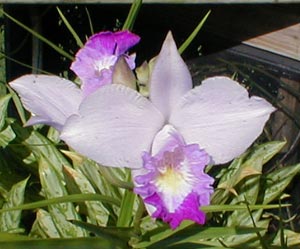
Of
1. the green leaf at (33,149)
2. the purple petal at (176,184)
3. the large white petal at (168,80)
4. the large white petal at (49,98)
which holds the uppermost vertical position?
the large white petal at (168,80)

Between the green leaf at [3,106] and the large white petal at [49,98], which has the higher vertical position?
the large white petal at [49,98]

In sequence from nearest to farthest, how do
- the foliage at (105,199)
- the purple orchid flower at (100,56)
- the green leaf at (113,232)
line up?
the purple orchid flower at (100,56) → the green leaf at (113,232) → the foliage at (105,199)

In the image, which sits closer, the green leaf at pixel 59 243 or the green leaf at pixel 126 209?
the green leaf at pixel 59 243

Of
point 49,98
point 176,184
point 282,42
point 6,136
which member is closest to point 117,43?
point 49,98

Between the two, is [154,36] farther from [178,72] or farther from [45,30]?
[178,72]

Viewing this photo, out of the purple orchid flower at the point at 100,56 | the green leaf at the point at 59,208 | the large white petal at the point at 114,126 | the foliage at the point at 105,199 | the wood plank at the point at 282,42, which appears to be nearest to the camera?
the large white petal at the point at 114,126

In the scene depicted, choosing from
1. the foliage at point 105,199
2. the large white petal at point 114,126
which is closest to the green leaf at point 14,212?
the foliage at point 105,199

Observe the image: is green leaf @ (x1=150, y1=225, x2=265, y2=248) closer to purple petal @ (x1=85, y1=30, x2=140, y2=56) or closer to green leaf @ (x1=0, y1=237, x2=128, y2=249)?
green leaf @ (x1=0, y1=237, x2=128, y2=249)

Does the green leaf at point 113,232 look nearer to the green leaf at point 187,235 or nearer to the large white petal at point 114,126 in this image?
the green leaf at point 187,235

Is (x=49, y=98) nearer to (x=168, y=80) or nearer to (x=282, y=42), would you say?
(x=168, y=80)
